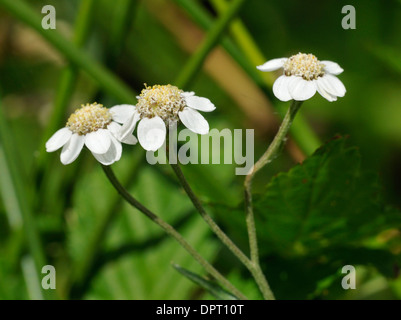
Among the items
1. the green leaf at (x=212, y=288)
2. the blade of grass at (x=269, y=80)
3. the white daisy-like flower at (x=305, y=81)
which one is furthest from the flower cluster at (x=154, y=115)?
the blade of grass at (x=269, y=80)

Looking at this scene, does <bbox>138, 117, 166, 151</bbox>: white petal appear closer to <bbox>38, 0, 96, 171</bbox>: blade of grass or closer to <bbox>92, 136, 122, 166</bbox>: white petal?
<bbox>92, 136, 122, 166</bbox>: white petal

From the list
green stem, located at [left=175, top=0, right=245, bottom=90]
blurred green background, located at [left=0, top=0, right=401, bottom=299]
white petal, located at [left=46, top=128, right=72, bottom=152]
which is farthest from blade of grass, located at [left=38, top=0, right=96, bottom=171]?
white petal, located at [left=46, top=128, right=72, bottom=152]

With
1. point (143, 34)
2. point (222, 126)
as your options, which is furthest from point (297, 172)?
point (143, 34)

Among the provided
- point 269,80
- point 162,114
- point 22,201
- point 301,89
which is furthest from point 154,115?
point 269,80

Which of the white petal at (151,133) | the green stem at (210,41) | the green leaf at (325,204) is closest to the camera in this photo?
the white petal at (151,133)

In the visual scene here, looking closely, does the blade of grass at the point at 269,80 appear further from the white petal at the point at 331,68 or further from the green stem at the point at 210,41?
the white petal at the point at 331,68

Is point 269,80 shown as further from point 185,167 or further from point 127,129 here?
point 127,129
